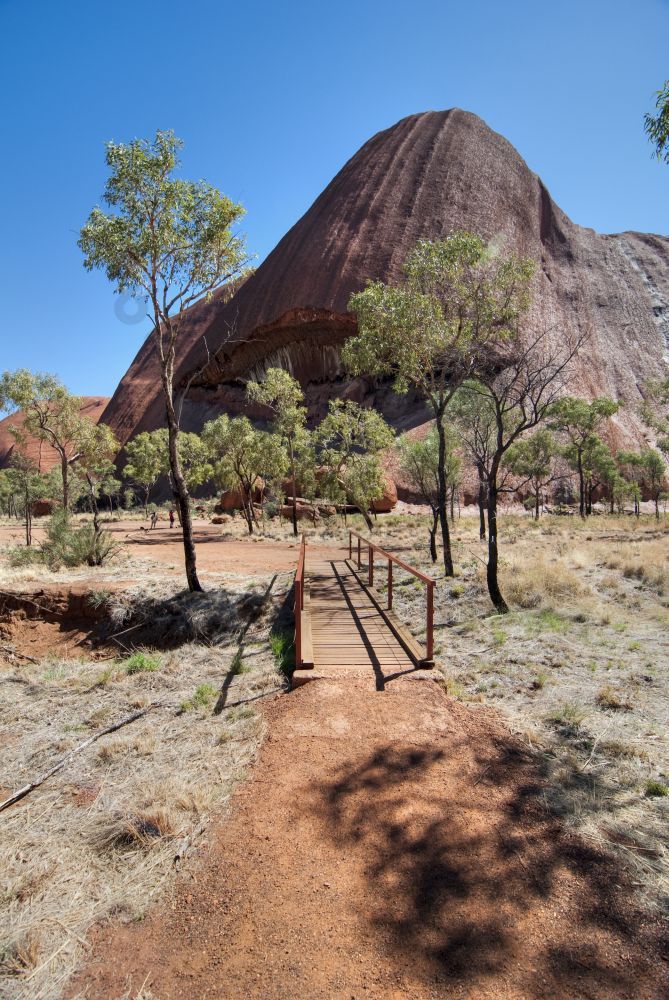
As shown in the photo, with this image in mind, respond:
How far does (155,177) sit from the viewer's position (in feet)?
37.3

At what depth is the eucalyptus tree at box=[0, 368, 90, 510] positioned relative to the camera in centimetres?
2162

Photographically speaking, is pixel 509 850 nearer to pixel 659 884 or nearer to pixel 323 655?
pixel 659 884

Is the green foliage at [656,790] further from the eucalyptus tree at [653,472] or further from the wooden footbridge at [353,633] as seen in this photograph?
the eucalyptus tree at [653,472]

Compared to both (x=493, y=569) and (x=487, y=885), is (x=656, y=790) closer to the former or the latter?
(x=487, y=885)

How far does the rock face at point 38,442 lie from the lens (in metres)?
88.0

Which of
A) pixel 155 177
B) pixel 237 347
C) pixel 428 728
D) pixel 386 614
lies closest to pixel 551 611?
pixel 386 614

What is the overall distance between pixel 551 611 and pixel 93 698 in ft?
27.7

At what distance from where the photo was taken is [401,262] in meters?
48.9

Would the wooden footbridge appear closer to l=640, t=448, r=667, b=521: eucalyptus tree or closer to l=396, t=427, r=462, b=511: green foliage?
l=396, t=427, r=462, b=511: green foliage

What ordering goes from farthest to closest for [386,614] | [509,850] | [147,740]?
[386,614] → [147,740] → [509,850]

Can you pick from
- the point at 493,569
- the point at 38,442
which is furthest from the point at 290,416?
the point at 38,442

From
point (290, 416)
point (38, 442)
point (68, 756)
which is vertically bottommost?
point (68, 756)

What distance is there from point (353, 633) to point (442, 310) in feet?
35.1

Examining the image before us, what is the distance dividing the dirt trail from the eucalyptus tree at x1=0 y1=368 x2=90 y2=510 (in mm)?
19658
